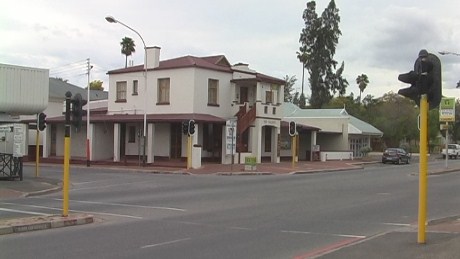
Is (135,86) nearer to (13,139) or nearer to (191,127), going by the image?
(191,127)

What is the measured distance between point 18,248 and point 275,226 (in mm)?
5704

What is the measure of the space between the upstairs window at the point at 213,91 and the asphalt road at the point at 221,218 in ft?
60.3

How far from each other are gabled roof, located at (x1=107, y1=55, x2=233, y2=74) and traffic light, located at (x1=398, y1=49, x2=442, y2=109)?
3354 centimetres

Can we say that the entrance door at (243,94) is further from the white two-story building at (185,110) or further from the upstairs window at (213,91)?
the upstairs window at (213,91)

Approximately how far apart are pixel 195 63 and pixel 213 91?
289 centimetres

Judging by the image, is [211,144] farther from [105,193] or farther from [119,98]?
[105,193]

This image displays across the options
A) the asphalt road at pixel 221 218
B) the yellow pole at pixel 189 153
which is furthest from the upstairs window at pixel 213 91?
the asphalt road at pixel 221 218

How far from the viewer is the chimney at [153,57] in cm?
4509

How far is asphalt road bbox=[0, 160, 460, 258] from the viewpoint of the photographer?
10.4 m

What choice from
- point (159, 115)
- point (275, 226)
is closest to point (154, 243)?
point (275, 226)

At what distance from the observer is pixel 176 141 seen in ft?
143

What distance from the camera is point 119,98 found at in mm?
47594

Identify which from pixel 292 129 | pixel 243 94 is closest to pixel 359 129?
pixel 243 94

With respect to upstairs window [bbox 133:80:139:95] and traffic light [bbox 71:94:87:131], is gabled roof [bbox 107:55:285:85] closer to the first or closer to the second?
upstairs window [bbox 133:80:139:95]
